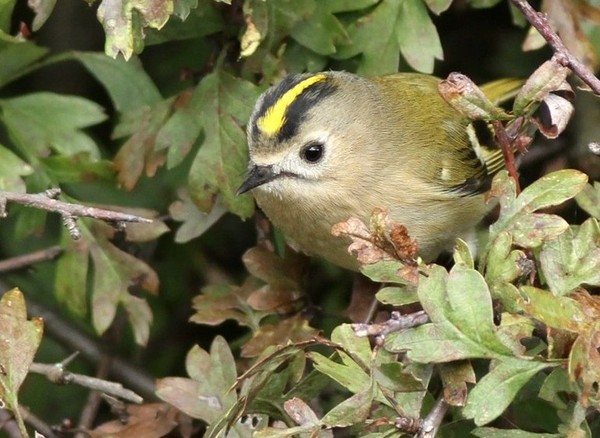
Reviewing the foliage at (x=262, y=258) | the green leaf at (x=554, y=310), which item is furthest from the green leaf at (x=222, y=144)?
the green leaf at (x=554, y=310)

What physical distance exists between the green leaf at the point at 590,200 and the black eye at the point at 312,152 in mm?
850

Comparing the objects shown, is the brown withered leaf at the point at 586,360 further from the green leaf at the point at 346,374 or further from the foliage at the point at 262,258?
the green leaf at the point at 346,374

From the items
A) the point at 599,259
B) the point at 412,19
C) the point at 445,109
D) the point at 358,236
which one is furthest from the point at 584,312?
the point at 445,109

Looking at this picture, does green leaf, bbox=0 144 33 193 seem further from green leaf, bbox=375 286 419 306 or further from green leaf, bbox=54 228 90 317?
green leaf, bbox=375 286 419 306

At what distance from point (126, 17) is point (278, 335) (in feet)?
2.68

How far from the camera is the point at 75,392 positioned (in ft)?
11.0

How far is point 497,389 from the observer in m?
1.70

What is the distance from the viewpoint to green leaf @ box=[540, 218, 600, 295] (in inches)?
70.8

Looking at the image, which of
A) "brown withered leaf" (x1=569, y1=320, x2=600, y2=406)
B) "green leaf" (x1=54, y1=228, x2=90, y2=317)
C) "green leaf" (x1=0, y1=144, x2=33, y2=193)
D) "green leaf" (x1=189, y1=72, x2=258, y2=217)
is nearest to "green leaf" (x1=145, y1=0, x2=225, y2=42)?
"green leaf" (x1=189, y1=72, x2=258, y2=217)

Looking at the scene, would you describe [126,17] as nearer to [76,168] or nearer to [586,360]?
[76,168]

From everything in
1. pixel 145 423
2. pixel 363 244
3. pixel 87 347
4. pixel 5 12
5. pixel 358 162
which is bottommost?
pixel 87 347

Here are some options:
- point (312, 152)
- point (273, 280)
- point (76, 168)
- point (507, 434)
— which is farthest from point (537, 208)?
point (76, 168)

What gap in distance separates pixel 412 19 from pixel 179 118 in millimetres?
629

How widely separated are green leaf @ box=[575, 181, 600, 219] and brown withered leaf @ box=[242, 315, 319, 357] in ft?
2.21
